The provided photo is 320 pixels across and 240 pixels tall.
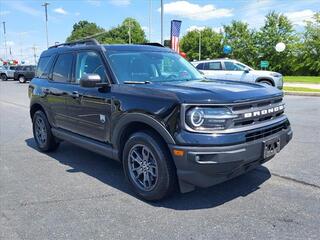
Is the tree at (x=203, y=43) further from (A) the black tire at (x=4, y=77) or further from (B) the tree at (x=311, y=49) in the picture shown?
(A) the black tire at (x=4, y=77)

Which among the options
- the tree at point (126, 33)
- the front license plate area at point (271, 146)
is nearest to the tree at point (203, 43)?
the tree at point (126, 33)

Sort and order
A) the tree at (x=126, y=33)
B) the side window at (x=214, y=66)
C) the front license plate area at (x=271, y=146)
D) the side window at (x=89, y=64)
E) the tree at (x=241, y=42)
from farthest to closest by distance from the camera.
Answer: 1. the tree at (x=126, y=33)
2. the tree at (x=241, y=42)
3. the side window at (x=214, y=66)
4. the side window at (x=89, y=64)
5. the front license plate area at (x=271, y=146)

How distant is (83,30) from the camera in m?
108

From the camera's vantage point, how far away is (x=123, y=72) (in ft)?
15.0

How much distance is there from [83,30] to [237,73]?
98.2 metres

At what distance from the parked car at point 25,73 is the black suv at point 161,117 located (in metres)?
33.0

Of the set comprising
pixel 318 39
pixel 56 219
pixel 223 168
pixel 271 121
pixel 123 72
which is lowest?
pixel 56 219

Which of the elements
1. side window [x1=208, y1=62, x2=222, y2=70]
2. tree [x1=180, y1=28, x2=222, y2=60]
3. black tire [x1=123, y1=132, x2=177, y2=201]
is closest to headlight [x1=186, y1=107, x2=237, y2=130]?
black tire [x1=123, y1=132, x2=177, y2=201]

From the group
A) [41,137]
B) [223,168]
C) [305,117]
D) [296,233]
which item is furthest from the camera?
[305,117]

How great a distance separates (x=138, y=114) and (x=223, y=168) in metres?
1.15

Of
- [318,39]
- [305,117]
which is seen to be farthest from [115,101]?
[318,39]

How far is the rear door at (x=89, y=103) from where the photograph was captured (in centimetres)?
457

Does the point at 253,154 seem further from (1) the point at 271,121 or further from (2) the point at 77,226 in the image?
(2) the point at 77,226

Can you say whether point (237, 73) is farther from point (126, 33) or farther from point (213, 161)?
point (126, 33)
